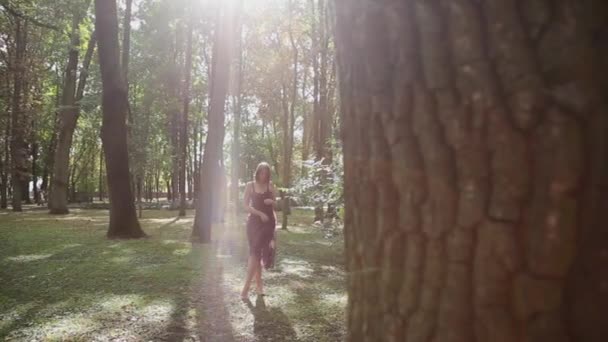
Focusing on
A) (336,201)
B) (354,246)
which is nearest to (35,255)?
(336,201)

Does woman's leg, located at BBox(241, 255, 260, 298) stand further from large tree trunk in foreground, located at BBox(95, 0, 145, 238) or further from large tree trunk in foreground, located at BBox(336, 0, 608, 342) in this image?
large tree trunk in foreground, located at BBox(95, 0, 145, 238)

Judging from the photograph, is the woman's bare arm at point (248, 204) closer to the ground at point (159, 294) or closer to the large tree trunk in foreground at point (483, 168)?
the ground at point (159, 294)

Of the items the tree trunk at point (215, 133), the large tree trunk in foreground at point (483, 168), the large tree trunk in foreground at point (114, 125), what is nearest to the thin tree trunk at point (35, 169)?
the large tree trunk in foreground at point (114, 125)

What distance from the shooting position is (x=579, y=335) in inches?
37.3

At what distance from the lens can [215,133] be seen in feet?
44.1

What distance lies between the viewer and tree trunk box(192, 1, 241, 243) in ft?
42.8

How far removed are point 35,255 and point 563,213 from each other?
1183 cm

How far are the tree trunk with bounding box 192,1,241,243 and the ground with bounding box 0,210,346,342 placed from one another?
46.5 inches

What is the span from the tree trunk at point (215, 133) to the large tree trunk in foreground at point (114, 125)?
6.91 feet

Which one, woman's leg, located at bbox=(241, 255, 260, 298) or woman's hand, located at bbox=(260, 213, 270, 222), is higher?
woman's hand, located at bbox=(260, 213, 270, 222)

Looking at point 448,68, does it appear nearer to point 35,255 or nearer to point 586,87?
point 586,87

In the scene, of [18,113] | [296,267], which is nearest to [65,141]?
[18,113]

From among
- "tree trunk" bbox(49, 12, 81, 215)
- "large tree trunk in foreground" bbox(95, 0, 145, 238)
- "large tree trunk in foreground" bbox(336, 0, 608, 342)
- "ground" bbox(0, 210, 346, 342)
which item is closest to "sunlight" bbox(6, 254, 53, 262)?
"ground" bbox(0, 210, 346, 342)

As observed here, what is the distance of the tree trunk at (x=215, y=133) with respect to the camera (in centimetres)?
1305
